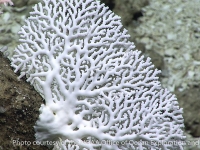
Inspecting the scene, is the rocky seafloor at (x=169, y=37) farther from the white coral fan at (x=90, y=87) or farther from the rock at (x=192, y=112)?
the white coral fan at (x=90, y=87)

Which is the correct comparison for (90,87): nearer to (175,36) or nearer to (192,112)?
(192,112)

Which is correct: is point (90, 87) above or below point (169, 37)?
below

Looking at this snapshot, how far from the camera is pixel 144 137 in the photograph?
1.78 m

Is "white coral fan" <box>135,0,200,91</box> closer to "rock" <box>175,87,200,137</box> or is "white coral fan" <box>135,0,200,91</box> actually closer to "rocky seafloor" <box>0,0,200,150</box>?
"rocky seafloor" <box>0,0,200,150</box>

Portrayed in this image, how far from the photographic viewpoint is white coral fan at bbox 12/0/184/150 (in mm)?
1776

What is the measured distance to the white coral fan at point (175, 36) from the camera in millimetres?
3814

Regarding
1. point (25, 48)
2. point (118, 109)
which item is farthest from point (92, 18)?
point (118, 109)

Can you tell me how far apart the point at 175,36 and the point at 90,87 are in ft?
9.00

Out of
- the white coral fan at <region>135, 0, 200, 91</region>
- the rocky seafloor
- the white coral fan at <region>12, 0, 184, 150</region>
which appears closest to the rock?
the rocky seafloor

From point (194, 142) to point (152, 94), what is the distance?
72.3 inches

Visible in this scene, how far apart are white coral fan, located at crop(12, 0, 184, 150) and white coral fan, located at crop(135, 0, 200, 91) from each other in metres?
1.95

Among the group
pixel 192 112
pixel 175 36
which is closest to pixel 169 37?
pixel 175 36

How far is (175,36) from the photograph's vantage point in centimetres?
413

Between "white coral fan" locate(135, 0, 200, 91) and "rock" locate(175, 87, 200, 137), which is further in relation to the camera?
"white coral fan" locate(135, 0, 200, 91)
